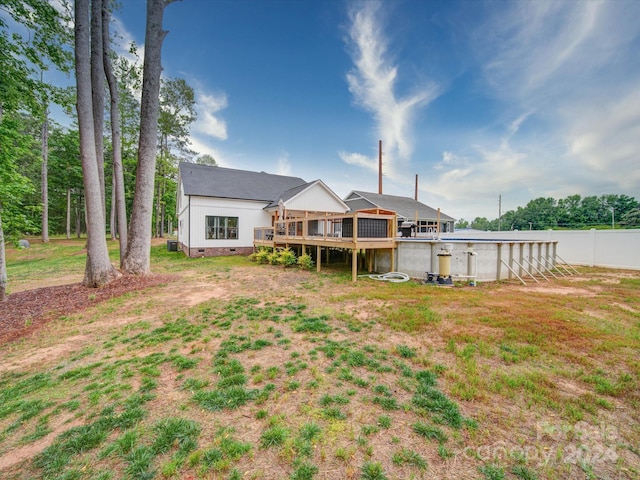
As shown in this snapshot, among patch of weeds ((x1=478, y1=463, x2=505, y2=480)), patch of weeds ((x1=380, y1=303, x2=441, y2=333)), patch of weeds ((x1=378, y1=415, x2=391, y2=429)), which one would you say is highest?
patch of weeds ((x1=380, y1=303, x2=441, y2=333))

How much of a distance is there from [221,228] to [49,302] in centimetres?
1032

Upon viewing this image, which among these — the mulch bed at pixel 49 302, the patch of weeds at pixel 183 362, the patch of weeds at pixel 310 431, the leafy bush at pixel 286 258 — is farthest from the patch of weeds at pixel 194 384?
the leafy bush at pixel 286 258

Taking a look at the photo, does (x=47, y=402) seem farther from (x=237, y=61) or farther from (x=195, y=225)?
(x=237, y=61)

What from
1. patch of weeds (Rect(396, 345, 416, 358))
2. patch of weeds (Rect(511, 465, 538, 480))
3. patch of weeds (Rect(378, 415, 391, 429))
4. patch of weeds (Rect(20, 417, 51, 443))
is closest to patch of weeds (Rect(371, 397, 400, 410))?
patch of weeds (Rect(378, 415, 391, 429))

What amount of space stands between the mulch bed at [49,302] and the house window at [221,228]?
7.77 meters

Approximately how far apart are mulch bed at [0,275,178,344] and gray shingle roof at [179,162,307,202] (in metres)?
8.64

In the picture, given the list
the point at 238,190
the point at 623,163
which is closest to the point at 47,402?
the point at 238,190

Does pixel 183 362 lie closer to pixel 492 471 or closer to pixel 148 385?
pixel 148 385

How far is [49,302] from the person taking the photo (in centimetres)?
596

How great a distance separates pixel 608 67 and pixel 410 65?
785cm

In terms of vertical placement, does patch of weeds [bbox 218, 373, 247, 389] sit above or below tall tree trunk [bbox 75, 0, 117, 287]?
below

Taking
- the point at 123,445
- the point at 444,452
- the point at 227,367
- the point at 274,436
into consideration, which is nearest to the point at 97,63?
the point at 227,367

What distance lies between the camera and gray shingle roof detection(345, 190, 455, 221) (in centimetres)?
2421

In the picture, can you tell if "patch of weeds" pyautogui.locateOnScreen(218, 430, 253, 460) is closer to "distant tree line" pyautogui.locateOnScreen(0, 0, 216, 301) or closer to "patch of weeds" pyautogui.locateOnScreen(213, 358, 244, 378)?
"patch of weeds" pyautogui.locateOnScreen(213, 358, 244, 378)
